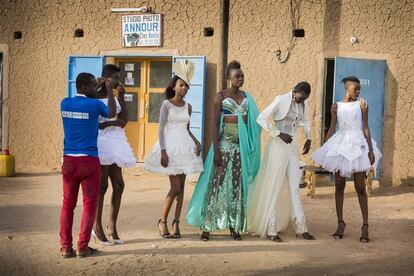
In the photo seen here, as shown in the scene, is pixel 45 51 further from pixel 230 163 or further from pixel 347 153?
pixel 347 153

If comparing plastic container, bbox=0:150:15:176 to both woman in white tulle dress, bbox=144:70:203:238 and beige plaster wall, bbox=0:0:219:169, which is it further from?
woman in white tulle dress, bbox=144:70:203:238

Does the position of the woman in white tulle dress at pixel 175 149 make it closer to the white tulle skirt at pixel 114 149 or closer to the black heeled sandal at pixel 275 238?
the white tulle skirt at pixel 114 149

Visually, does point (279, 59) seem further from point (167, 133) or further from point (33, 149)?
point (33, 149)

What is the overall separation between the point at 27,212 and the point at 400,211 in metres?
4.78

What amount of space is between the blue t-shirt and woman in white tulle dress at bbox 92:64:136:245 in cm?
39

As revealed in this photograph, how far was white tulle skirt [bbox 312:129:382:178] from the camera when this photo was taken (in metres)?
5.54

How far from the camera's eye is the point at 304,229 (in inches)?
217

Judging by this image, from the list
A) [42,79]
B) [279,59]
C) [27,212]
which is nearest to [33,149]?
[42,79]

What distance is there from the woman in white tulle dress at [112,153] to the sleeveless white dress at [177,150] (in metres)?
0.34

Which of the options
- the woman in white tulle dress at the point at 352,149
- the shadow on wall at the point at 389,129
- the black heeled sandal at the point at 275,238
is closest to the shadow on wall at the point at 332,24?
the shadow on wall at the point at 389,129

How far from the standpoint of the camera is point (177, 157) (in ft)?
17.8

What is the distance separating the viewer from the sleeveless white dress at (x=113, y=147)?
16.5 ft

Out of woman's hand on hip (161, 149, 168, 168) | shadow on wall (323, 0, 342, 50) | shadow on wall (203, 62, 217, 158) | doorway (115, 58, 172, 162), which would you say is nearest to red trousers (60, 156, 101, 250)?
woman's hand on hip (161, 149, 168, 168)

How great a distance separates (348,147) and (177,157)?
69.1 inches
